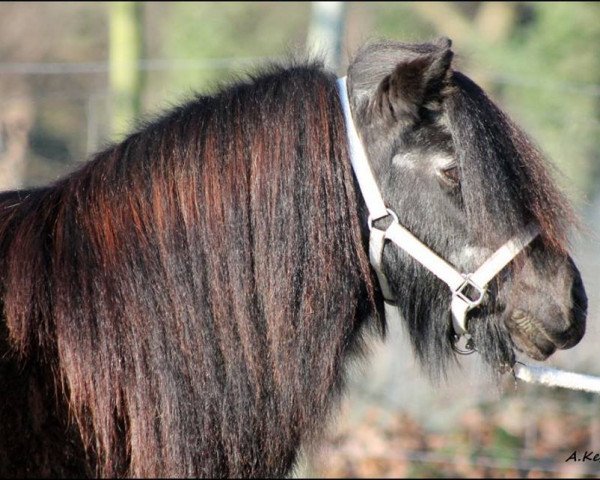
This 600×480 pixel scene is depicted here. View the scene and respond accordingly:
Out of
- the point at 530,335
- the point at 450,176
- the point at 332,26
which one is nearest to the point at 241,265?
the point at 450,176

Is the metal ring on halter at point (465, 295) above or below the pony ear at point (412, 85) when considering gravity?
below

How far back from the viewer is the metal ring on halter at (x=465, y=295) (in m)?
2.56

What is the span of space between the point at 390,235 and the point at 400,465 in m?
3.55

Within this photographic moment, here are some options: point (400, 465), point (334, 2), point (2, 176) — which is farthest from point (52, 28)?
point (400, 465)

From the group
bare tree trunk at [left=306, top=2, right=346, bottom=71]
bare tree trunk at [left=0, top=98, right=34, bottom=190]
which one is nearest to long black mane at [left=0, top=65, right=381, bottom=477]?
bare tree trunk at [left=306, top=2, right=346, bottom=71]

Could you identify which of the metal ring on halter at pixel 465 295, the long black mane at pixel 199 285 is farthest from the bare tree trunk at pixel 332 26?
the metal ring on halter at pixel 465 295

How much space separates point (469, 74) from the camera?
4.25m

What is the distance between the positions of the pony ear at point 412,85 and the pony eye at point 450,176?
0.18m

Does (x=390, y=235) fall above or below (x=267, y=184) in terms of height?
below

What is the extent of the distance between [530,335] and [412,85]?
33.9 inches

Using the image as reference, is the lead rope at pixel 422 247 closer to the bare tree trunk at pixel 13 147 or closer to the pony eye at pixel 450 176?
the pony eye at pixel 450 176

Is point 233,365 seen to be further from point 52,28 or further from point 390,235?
point 52,28

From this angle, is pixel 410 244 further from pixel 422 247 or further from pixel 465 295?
pixel 465 295

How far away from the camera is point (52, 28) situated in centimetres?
1110
